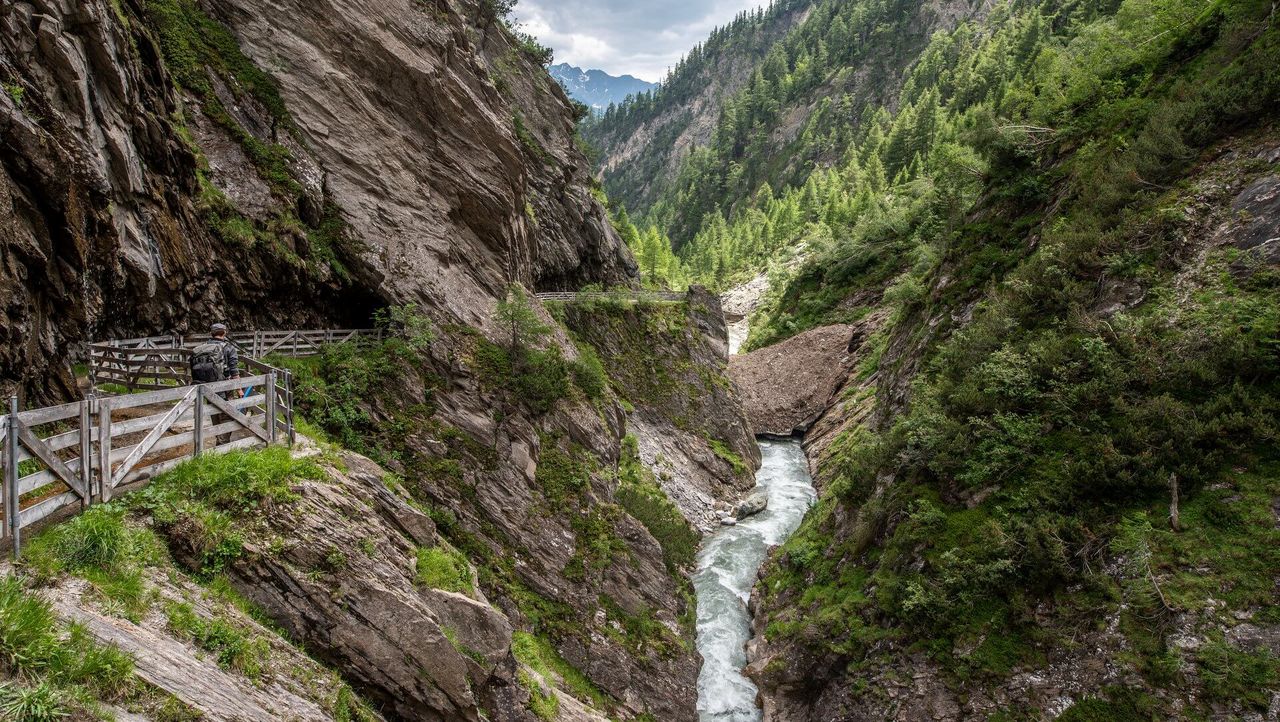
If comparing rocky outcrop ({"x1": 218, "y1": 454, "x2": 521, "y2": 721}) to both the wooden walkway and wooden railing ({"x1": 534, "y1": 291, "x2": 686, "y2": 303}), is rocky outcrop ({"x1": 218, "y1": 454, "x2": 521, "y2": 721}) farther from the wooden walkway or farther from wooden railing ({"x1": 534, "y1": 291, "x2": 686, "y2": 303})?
wooden railing ({"x1": 534, "y1": 291, "x2": 686, "y2": 303})

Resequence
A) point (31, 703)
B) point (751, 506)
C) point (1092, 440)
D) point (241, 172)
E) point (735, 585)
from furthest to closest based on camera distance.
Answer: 1. point (751, 506)
2. point (735, 585)
3. point (241, 172)
4. point (1092, 440)
5. point (31, 703)

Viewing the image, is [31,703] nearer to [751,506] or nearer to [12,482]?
[12,482]

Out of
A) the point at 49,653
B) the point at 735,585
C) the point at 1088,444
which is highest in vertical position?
the point at 1088,444

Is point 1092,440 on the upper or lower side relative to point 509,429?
upper

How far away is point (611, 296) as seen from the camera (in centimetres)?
3528

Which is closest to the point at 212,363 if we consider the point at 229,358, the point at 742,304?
the point at 229,358

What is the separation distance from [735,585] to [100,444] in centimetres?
2266

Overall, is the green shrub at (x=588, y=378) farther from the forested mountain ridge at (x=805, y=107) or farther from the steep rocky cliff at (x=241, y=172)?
the forested mountain ridge at (x=805, y=107)

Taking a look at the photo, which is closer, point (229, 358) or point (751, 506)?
point (229, 358)

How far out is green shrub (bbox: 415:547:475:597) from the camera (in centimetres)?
1181

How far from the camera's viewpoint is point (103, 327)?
13484 mm

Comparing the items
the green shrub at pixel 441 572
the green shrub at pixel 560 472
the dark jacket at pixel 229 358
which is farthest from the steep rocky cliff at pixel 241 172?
the green shrub at pixel 441 572

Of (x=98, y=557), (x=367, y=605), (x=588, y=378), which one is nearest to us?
(x=98, y=557)

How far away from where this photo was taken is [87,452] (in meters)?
6.79
